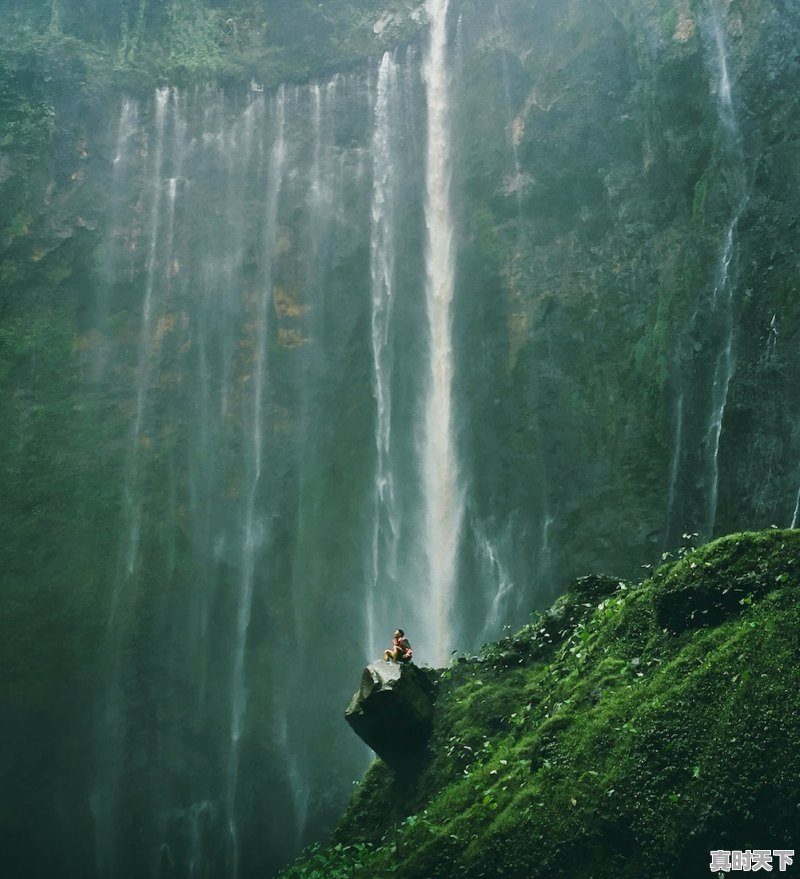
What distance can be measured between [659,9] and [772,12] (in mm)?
3258

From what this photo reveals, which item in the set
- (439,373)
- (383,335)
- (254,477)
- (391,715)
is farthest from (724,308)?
(254,477)

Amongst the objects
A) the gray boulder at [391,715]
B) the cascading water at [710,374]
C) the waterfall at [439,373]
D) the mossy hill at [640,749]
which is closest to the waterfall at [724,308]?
the cascading water at [710,374]

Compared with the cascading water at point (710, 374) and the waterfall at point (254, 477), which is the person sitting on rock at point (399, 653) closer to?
the cascading water at point (710, 374)

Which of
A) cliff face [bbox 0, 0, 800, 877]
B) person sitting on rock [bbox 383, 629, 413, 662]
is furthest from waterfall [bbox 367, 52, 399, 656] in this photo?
person sitting on rock [bbox 383, 629, 413, 662]

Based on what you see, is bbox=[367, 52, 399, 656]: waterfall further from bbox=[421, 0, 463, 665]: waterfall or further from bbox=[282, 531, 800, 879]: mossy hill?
bbox=[282, 531, 800, 879]: mossy hill

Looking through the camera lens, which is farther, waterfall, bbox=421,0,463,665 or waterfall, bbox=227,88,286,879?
waterfall, bbox=227,88,286,879

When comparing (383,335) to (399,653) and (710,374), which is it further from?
(399,653)

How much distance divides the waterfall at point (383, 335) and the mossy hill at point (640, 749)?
9417 mm

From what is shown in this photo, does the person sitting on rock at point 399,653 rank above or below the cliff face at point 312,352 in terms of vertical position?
below

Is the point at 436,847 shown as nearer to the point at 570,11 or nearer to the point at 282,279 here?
the point at 282,279

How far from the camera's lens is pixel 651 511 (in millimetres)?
15969

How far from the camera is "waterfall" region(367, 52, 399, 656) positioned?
19.7 m

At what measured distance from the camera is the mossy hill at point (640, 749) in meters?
6.07

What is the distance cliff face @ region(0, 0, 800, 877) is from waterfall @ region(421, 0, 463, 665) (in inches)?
12.6
